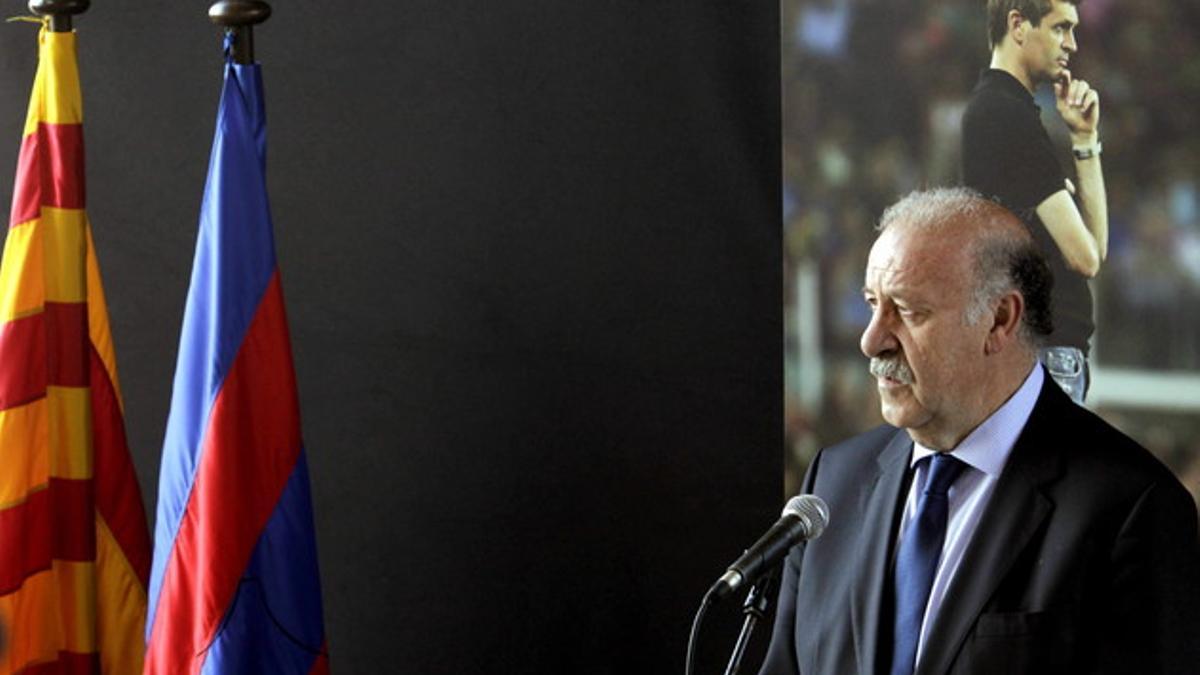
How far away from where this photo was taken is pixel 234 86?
9.85ft

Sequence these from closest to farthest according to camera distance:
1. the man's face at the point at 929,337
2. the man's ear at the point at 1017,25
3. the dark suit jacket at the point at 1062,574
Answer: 1. the dark suit jacket at the point at 1062,574
2. the man's face at the point at 929,337
3. the man's ear at the point at 1017,25

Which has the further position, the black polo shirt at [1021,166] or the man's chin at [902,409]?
the black polo shirt at [1021,166]

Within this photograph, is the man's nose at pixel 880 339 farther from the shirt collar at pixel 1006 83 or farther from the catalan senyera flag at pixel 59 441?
the catalan senyera flag at pixel 59 441

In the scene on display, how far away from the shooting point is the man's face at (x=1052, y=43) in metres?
2.66

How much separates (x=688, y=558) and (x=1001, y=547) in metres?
1.16

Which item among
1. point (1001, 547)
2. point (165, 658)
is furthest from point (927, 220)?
point (165, 658)

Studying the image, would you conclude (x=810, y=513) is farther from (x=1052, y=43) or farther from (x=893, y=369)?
(x=1052, y=43)

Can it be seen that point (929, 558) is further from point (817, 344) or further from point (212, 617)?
point (212, 617)

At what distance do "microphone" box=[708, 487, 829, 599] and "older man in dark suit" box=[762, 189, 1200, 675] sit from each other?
0.32 m

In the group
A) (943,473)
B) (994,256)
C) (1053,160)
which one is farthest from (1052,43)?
(943,473)

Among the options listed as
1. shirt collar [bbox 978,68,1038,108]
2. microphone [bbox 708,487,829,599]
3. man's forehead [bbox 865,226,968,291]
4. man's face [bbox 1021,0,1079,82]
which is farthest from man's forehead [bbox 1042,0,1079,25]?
microphone [bbox 708,487,829,599]

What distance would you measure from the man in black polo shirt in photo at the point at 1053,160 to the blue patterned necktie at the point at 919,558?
1.58 feet

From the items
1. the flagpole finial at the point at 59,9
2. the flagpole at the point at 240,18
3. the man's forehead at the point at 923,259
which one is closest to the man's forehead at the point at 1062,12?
the man's forehead at the point at 923,259

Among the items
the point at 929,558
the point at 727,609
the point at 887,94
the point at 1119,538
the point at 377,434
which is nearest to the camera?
the point at 1119,538
